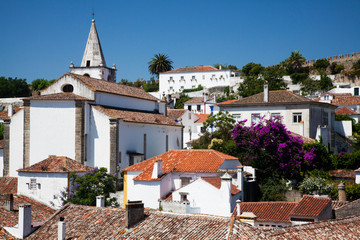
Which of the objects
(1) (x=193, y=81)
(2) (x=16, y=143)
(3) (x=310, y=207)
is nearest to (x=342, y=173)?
(3) (x=310, y=207)

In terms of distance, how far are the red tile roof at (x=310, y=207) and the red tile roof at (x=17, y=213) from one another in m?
12.4

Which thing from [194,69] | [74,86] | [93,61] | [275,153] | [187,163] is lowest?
[187,163]

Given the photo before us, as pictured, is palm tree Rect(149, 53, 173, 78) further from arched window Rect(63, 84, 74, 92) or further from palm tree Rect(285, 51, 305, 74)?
arched window Rect(63, 84, 74, 92)

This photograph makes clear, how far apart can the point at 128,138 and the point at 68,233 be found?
83.3ft

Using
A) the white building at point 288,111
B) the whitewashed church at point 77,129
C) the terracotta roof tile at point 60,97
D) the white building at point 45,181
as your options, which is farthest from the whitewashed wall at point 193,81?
the white building at point 45,181

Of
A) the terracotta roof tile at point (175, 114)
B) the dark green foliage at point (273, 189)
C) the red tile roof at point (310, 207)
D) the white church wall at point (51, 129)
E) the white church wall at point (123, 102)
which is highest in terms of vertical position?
the white church wall at point (123, 102)

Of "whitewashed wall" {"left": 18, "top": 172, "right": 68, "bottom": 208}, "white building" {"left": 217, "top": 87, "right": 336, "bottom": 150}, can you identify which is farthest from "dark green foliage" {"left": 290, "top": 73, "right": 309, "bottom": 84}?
"whitewashed wall" {"left": 18, "top": 172, "right": 68, "bottom": 208}

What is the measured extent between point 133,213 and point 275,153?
22179mm

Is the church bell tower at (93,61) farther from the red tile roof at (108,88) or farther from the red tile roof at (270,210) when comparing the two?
the red tile roof at (270,210)

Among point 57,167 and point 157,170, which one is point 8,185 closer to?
point 57,167

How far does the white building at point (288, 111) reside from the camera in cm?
4547

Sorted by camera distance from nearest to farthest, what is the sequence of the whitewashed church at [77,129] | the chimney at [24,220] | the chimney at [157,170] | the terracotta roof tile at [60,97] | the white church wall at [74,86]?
the chimney at [24,220]
the chimney at [157,170]
the whitewashed church at [77,129]
the terracotta roof tile at [60,97]
the white church wall at [74,86]

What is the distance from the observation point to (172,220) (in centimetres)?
1711

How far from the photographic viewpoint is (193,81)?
104m
